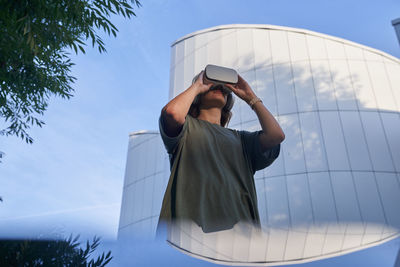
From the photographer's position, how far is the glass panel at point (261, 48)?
902 centimetres

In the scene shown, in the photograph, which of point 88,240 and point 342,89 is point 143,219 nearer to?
point 342,89

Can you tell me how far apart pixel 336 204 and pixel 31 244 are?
7689 mm

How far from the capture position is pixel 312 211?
7.06 metres

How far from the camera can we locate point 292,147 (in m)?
7.70

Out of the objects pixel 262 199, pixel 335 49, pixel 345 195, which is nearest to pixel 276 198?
pixel 262 199

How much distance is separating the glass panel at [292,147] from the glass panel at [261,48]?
6.99ft

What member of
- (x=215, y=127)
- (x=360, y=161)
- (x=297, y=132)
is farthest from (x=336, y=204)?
(x=215, y=127)

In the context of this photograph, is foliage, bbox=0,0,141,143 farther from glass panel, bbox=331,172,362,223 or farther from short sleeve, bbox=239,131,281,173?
glass panel, bbox=331,172,362,223

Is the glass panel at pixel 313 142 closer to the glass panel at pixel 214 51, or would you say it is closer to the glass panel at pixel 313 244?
the glass panel at pixel 214 51

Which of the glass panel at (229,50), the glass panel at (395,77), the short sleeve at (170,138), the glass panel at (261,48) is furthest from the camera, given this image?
the glass panel at (229,50)

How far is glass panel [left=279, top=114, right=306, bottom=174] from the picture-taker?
7.50 m

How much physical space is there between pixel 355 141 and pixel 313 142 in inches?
44.8

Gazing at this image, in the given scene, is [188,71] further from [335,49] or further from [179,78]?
[335,49]

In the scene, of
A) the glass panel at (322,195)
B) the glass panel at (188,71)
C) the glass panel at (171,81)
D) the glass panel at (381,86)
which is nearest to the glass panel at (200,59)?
the glass panel at (188,71)
